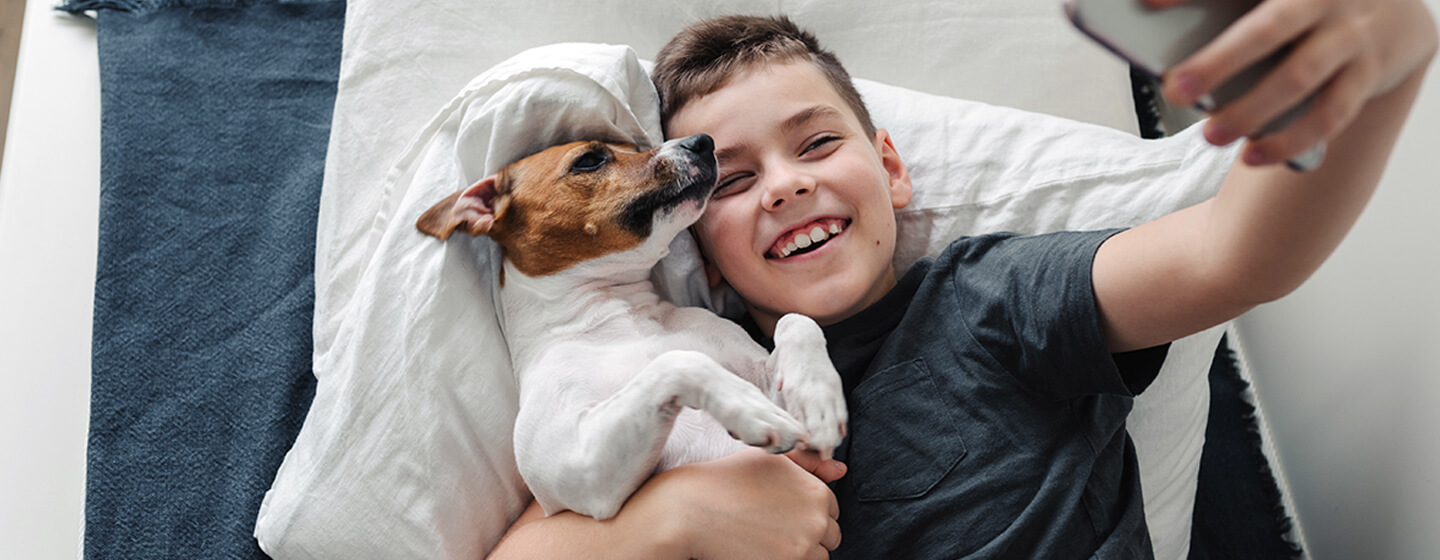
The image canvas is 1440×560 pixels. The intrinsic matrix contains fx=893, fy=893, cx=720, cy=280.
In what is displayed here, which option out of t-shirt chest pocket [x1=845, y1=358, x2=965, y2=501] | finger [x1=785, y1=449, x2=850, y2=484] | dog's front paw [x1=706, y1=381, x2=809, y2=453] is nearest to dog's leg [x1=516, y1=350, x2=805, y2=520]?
dog's front paw [x1=706, y1=381, x2=809, y2=453]

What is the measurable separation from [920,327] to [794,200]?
25 cm

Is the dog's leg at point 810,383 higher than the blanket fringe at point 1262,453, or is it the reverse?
the dog's leg at point 810,383

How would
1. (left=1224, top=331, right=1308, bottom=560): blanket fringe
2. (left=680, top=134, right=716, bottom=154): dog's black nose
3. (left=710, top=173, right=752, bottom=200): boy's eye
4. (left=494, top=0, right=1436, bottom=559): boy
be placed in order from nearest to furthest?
1. (left=494, top=0, right=1436, bottom=559): boy
2. (left=680, top=134, right=716, bottom=154): dog's black nose
3. (left=710, top=173, right=752, bottom=200): boy's eye
4. (left=1224, top=331, right=1308, bottom=560): blanket fringe

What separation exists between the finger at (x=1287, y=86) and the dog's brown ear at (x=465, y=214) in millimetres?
960

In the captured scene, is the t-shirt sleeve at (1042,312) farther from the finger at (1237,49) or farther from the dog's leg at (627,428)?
the finger at (1237,49)

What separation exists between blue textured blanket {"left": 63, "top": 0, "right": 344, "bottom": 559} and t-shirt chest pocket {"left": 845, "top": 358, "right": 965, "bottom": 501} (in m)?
0.98

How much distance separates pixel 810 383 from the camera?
1.11 m

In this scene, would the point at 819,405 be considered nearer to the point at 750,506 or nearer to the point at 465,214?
the point at 750,506

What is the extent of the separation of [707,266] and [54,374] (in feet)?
3.89

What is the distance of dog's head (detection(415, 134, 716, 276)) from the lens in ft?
3.99

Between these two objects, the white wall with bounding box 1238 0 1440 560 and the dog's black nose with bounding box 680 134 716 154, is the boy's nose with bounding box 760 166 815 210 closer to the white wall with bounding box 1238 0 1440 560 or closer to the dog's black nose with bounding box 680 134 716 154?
the dog's black nose with bounding box 680 134 716 154

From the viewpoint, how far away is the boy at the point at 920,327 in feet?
3.20

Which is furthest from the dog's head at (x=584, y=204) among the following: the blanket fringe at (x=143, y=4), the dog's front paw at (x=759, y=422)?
the blanket fringe at (x=143, y=4)

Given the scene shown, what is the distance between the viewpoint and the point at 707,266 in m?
1.50
